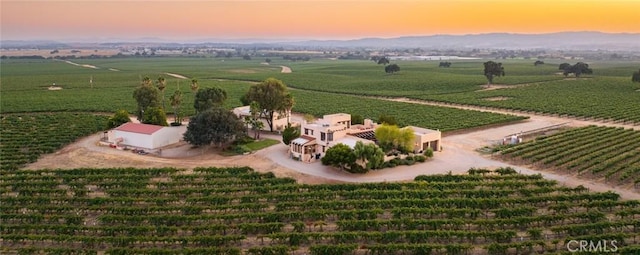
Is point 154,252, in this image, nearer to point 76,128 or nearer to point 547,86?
point 76,128

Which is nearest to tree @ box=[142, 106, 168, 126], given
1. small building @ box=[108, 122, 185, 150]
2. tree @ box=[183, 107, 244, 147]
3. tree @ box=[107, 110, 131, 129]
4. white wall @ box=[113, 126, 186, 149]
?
tree @ box=[107, 110, 131, 129]

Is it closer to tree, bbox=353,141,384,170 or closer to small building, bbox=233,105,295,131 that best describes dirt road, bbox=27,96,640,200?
tree, bbox=353,141,384,170

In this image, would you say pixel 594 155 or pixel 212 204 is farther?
pixel 594 155

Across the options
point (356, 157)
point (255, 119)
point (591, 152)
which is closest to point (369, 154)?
point (356, 157)

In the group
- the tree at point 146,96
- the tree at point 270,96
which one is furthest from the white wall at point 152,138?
the tree at point 146,96

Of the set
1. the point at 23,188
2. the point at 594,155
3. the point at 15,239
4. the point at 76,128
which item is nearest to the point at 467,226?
the point at 594,155

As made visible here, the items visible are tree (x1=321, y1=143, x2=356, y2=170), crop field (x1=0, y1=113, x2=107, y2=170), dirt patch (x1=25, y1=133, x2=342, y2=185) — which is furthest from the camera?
crop field (x1=0, y1=113, x2=107, y2=170)

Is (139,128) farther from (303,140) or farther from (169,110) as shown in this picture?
(169,110)

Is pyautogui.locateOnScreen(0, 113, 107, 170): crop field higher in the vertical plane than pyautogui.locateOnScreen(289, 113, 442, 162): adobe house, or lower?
lower
